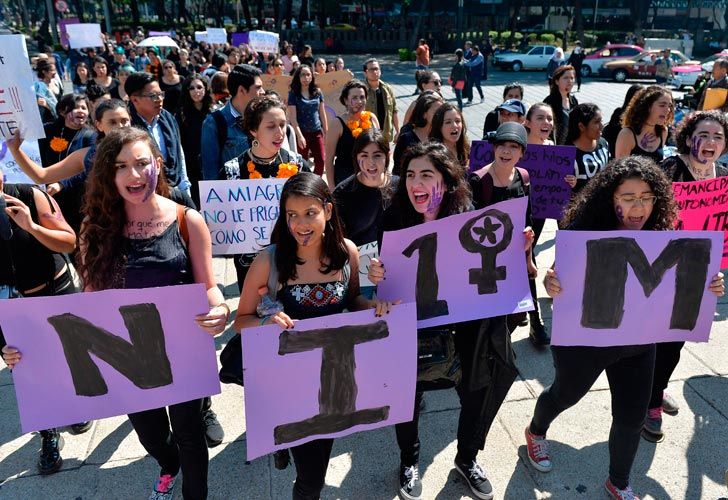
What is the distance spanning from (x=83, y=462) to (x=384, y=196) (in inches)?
88.9

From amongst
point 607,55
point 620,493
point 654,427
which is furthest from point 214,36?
point 620,493

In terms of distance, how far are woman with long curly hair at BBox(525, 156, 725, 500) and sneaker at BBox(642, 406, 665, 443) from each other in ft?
1.87

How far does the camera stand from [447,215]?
100 inches

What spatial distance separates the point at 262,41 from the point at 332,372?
45.5ft

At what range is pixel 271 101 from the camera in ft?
11.4

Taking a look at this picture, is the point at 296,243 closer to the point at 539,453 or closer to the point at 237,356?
the point at 237,356

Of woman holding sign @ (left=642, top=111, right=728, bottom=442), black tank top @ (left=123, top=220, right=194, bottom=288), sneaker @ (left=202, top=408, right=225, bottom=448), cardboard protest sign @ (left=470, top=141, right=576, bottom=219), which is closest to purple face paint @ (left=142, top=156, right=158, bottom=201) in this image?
black tank top @ (left=123, top=220, right=194, bottom=288)

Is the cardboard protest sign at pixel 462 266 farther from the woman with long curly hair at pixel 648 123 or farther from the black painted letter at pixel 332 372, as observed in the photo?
the woman with long curly hair at pixel 648 123

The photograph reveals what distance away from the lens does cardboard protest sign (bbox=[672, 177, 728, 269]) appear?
3020mm

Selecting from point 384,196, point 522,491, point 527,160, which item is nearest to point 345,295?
point 384,196

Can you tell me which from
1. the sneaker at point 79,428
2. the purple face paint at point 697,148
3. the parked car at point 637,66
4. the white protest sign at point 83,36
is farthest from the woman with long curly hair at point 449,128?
the parked car at point 637,66

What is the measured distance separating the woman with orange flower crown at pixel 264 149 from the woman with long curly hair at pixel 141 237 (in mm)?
1100

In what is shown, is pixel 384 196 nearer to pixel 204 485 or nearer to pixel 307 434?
pixel 307 434

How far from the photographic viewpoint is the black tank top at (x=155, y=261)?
224cm
